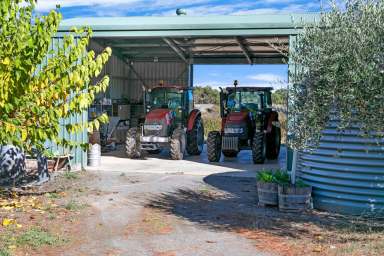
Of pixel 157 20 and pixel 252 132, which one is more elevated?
pixel 157 20

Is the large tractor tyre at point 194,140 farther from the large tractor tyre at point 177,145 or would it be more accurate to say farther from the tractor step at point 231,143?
the tractor step at point 231,143

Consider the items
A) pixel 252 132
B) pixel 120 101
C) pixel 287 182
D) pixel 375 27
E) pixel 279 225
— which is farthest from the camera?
pixel 120 101

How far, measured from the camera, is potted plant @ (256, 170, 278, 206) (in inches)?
319

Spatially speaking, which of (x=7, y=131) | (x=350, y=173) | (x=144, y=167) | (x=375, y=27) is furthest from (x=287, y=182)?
(x=144, y=167)

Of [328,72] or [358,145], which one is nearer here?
[328,72]

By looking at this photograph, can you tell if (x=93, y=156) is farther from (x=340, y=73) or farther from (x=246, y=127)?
(x=340, y=73)

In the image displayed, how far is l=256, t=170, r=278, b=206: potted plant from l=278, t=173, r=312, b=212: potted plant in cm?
24

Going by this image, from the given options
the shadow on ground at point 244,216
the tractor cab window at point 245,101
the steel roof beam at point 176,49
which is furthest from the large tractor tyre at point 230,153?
the shadow on ground at point 244,216

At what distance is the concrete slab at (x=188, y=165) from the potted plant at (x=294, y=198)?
3933 mm

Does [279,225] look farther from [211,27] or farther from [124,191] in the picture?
[211,27]

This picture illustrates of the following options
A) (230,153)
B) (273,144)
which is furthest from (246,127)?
(273,144)

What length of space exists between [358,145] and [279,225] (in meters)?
1.53

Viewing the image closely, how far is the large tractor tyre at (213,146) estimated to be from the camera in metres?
13.9

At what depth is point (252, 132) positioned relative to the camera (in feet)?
47.3
